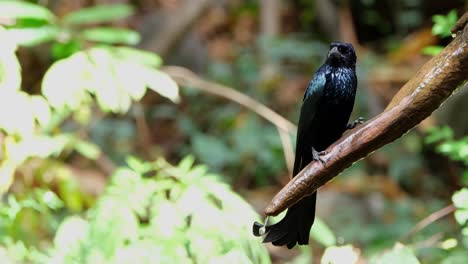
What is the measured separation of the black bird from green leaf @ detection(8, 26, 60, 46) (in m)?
1.28

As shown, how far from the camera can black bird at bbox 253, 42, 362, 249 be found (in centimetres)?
163

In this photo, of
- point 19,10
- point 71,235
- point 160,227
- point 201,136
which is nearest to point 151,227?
point 160,227

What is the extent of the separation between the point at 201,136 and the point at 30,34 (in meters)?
2.93

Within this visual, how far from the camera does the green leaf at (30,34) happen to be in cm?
246

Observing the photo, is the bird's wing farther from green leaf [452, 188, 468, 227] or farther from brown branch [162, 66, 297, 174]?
brown branch [162, 66, 297, 174]

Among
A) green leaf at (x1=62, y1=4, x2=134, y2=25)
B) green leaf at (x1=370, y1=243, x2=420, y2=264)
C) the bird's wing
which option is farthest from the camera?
green leaf at (x1=62, y1=4, x2=134, y2=25)

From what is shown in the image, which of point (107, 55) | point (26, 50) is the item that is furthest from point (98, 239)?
point (26, 50)

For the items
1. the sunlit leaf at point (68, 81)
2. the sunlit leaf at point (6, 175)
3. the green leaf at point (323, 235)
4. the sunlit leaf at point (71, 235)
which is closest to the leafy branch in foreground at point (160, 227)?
the sunlit leaf at point (71, 235)

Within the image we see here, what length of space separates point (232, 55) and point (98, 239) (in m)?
4.81

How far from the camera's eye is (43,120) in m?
2.29

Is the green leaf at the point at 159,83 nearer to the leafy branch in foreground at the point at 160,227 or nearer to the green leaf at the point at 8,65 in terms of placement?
the leafy branch in foreground at the point at 160,227

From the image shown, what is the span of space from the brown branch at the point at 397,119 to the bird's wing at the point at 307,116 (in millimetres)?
253

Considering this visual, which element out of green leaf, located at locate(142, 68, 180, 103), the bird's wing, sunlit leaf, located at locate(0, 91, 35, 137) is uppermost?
green leaf, located at locate(142, 68, 180, 103)

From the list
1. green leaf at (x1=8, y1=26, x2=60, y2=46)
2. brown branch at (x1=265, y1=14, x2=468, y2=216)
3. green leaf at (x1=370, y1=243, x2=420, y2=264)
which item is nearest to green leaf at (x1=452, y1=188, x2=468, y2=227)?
green leaf at (x1=370, y1=243, x2=420, y2=264)
